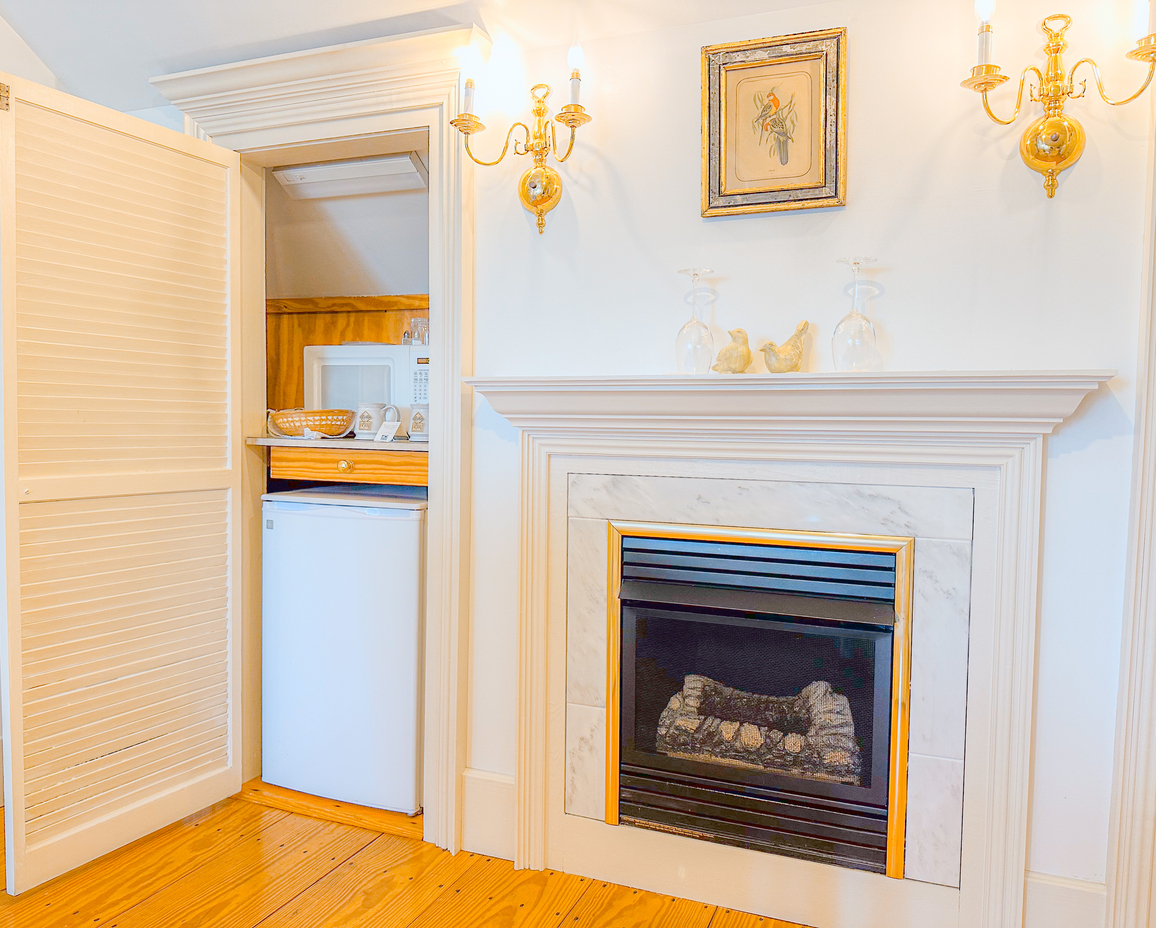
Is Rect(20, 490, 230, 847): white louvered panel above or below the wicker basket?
below

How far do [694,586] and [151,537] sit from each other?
1468 mm

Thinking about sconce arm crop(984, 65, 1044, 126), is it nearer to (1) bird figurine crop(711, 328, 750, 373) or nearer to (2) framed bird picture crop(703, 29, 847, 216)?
(2) framed bird picture crop(703, 29, 847, 216)

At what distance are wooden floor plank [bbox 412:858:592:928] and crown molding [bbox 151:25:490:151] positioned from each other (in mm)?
2038

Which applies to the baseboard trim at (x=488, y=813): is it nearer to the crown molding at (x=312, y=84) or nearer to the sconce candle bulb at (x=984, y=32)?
the crown molding at (x=312, y=84)

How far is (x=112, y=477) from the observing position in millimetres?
1987

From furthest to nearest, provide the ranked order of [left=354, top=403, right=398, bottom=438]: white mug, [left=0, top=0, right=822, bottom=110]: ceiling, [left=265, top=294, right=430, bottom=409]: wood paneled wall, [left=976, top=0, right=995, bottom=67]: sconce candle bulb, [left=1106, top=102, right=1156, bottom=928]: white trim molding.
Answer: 1. [left=265, top=294, right=430, bottom=409]: wood paneled wall
2. [left=354, top=403, right=398, bottom=438]: white mug
3. [left=0, top=0, right=822, bottom=110]: ceiling
4. [left=1106, top=102, right=1156, bottom=928]: white trim molding
5. [left=976, top=0, right=995, bottom=67]: sconce candle bulb

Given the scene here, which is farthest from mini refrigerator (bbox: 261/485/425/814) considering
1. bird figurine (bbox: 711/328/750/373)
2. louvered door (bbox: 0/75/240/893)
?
bird figurine (bbox: 711/328/750/373)

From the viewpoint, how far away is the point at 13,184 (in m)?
1.76

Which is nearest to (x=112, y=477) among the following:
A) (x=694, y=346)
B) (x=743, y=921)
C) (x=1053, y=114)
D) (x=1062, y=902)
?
(x=694, y=346)

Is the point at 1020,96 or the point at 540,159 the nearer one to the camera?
the point at 1020,96

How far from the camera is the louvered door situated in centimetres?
180

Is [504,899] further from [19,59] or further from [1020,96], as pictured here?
[19,59]

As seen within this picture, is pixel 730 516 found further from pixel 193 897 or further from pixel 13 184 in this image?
pixel 13 184

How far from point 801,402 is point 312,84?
5.26 ft
